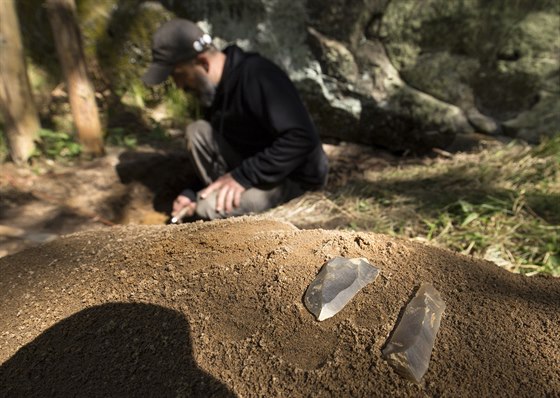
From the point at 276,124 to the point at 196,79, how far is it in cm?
69

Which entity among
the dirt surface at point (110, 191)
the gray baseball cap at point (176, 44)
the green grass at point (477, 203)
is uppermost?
the gray baseball cap at point (176, 44)

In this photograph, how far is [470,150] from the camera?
3855 millimetres

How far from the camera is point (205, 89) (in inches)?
117

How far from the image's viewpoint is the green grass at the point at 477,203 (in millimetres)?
2338

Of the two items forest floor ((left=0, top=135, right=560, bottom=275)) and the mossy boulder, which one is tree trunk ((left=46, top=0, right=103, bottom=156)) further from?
the mossy boulder

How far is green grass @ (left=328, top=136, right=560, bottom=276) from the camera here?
234 cm

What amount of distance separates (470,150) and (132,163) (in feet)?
10.0

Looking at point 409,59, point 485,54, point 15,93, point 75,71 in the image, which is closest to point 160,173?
point 75,71

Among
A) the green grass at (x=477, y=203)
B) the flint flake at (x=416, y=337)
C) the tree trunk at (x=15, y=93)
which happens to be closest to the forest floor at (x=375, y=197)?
the green grass at (x=477, y=203)

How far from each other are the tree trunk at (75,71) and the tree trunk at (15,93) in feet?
0.93

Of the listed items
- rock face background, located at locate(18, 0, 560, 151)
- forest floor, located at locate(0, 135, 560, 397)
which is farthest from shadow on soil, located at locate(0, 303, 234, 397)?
rock face background, located at locate(18, 0, 560, 151)

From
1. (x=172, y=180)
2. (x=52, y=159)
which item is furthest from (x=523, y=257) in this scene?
(x=52, y=159)

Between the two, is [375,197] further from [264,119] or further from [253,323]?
[253,323]

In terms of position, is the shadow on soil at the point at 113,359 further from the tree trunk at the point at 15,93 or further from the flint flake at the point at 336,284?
the tree trunk at the point at 15,93
